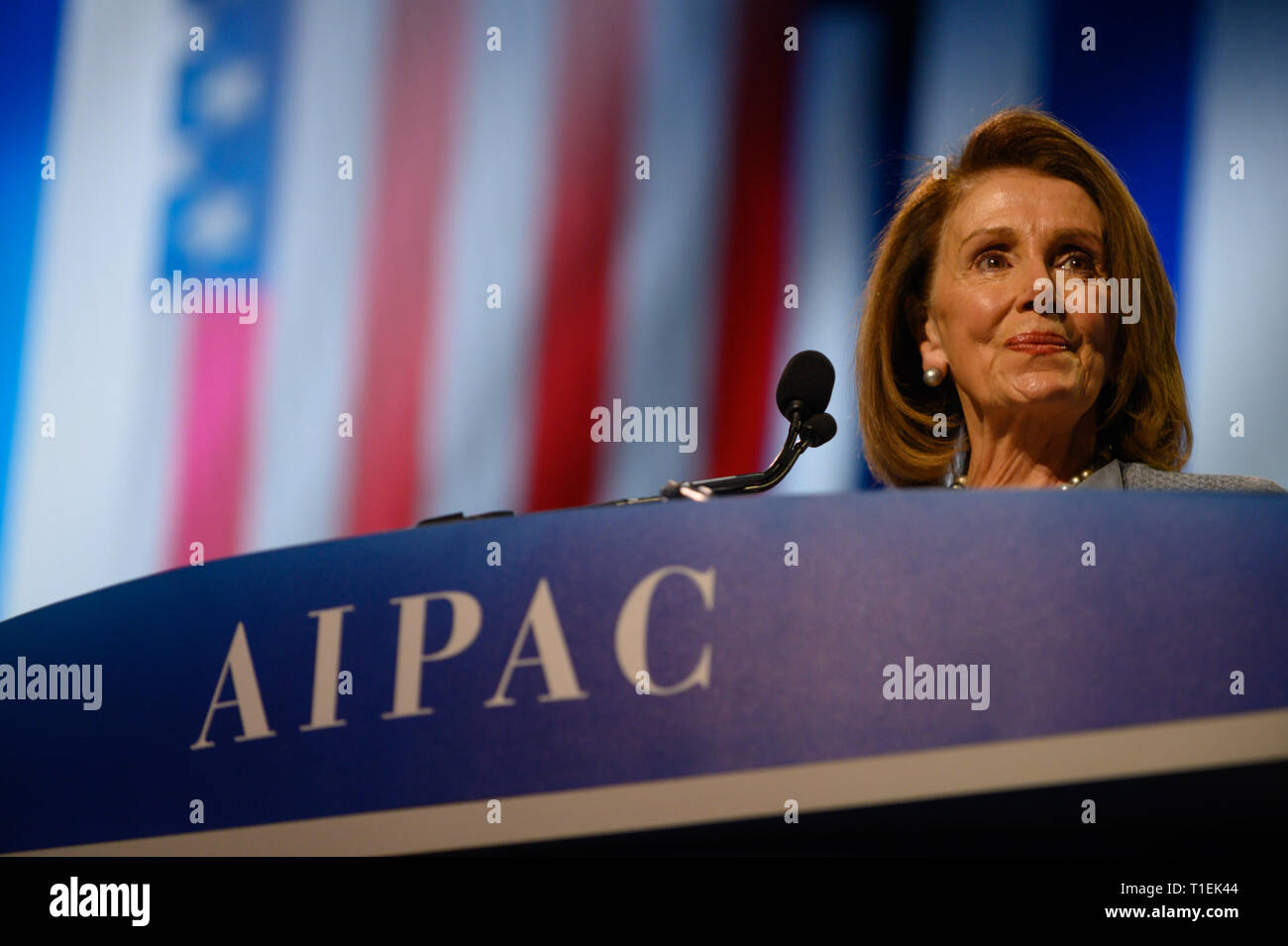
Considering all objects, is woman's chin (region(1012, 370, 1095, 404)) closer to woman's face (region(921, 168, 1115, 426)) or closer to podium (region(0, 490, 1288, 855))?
woman's face (region(921, 168, 1115, 426))

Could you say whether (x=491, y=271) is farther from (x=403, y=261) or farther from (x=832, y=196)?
(x=832, y=196)

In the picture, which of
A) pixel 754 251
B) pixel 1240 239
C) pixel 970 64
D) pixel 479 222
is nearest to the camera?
pixel 1240 239

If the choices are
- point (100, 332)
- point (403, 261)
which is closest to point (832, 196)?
point (403, 261)

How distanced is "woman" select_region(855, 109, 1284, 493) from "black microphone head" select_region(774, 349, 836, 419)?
0.32 metres

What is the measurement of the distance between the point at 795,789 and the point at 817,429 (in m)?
0.58

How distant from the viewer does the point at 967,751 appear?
0.87 m

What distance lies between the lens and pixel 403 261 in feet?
9.70

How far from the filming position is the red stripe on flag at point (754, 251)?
2.80 m

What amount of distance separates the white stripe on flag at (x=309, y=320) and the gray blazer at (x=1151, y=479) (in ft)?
6.15

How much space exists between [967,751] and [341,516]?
2253 millimetres

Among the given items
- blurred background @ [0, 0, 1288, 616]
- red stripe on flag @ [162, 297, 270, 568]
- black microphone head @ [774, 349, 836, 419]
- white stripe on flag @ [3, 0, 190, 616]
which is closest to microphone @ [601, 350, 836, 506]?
black microphone head @ [774, 349, 836, 419]

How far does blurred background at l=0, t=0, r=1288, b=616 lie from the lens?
2654mm

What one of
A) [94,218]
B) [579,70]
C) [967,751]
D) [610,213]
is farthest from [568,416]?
[967,751]
